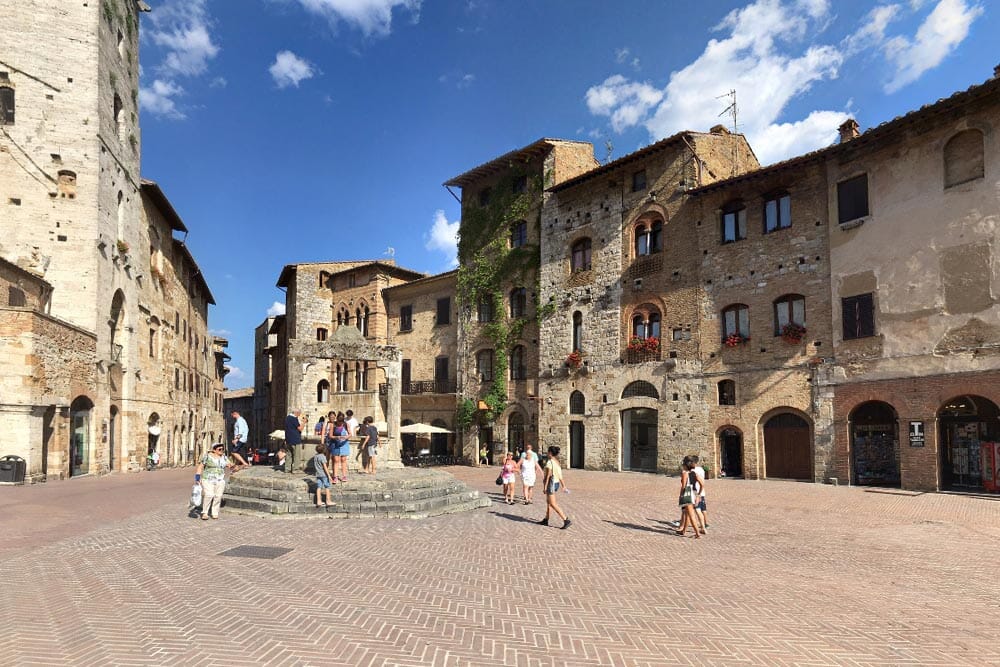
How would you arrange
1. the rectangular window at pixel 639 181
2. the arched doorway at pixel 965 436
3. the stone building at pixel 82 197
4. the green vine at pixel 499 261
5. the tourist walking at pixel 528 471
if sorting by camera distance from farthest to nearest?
the green vine at pixel 499 261, the rectangular window at pixel 639 181, the stone building at pixel 82 197, the arched doorway at pixel 965 436, the tourist walking at pixel 528 471

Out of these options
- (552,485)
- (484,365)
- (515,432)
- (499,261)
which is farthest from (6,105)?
(552,485)

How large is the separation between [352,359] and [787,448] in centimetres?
1510

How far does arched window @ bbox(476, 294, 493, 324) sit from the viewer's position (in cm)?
3197

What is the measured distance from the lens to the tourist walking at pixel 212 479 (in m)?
12.1

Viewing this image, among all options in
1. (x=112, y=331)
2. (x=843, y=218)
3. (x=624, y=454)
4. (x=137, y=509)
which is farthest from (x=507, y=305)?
(x=137, y=509)

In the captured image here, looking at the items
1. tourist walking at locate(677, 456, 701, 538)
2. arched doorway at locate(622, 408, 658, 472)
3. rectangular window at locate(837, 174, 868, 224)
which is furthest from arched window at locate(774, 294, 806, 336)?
tourist walking at locate(677, 456, 701, 538)

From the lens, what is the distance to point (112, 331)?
87.2 ft

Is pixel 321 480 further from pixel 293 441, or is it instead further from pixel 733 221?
pixel 733 221

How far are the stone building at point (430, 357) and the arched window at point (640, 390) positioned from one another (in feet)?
34.6

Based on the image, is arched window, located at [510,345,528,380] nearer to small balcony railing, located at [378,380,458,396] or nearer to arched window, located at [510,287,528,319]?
arched window, located at [510,287,528,319]

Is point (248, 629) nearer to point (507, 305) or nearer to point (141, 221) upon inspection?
point (507, 305)

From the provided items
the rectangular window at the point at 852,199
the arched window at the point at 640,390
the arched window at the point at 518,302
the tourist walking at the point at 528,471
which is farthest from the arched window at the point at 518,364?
the rectangular window at the point at 852,199

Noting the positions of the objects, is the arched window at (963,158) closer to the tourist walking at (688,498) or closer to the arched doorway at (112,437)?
the tourist walking at (688,498)

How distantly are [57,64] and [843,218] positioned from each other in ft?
98.4
